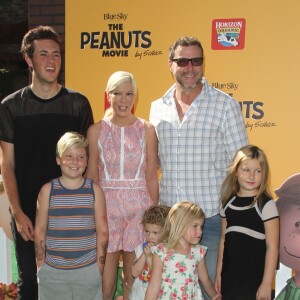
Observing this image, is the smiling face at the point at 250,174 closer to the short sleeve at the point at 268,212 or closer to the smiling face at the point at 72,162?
the short sleeve at the point at 268,212

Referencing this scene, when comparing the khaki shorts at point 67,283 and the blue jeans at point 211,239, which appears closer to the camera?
the khaki shorts at point 67,283

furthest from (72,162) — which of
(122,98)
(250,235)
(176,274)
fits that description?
(250,235)

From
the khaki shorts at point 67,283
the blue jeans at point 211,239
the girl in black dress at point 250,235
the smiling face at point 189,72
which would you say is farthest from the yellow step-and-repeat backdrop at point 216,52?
the khaki shorts at point 67,283

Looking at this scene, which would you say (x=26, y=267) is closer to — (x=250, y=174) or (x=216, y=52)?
(x=250, y=174)

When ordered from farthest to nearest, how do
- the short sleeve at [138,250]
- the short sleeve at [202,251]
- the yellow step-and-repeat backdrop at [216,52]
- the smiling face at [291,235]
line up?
the yellow step-and-repeat backdrop at [216,52]
the smiling face at [291,235]
the short sleeve at [138,250]
the short sleeve at [202,251]

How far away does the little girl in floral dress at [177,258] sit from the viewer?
9.66ft

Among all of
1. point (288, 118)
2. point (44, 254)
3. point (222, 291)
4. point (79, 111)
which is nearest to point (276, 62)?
point (288, 118)

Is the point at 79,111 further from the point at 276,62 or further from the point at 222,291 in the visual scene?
the point at 276,62

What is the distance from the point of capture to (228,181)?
3.12 m

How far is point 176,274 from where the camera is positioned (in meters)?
2.96

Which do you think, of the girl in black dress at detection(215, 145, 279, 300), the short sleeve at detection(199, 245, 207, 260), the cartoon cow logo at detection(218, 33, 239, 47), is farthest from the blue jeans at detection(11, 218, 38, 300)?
the cartoon cow logo at detection(218, 33, 239, 47)

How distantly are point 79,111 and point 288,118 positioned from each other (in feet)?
6.16

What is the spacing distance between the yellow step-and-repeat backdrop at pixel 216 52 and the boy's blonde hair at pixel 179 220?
154 centimetres

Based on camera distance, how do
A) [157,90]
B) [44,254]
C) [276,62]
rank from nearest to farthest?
[44,254] → [276,62] → [157,90]
